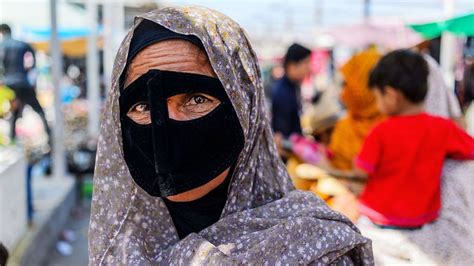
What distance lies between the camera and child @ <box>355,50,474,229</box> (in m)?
2.00

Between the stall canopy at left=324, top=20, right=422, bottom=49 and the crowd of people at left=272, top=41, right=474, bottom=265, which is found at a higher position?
the crowd of people at left=272, top=41, right=474, bottom=265

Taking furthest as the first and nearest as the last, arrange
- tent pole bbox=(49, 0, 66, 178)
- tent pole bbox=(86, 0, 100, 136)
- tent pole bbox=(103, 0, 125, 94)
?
tent pole bbox=(86, 0, 100, 136) → tent pole bbox=(103, 0, 125, 94) → tent pole bbox=(49, 0, 66, 178)

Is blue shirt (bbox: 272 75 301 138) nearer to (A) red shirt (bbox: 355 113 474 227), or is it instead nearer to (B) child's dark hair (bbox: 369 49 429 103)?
(B) child's dark hair (bbox: 369 49 429 103)

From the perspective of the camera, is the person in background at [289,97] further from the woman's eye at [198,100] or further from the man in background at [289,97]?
the woman's eye at [198,100]

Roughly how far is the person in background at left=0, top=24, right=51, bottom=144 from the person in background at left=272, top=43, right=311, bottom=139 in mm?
3277

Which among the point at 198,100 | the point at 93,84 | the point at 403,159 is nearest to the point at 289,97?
the point at 403,159

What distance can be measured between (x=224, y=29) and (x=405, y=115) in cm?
118

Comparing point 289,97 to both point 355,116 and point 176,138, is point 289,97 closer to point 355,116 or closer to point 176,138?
point 355,116

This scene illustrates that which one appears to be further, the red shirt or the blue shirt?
the blue shirt

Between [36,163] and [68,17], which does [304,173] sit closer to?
[36,163]

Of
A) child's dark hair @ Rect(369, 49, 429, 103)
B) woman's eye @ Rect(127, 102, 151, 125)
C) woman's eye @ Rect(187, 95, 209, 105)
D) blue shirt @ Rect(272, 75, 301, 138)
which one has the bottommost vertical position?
blue shirt @ Rect(272, 75, 301, 138)

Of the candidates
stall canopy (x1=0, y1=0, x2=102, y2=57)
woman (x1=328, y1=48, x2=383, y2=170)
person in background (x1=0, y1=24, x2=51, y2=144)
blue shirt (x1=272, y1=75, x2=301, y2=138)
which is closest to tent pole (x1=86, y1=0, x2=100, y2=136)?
person in background (x1=0, y1=24, x2=51, y2=144)

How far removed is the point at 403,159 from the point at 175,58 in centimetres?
122

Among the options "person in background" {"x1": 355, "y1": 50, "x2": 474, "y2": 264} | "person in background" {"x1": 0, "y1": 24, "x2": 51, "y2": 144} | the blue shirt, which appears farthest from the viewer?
"person in background" {"x1": 0, "y1": 24, "x2": 51, "y2": 144}
